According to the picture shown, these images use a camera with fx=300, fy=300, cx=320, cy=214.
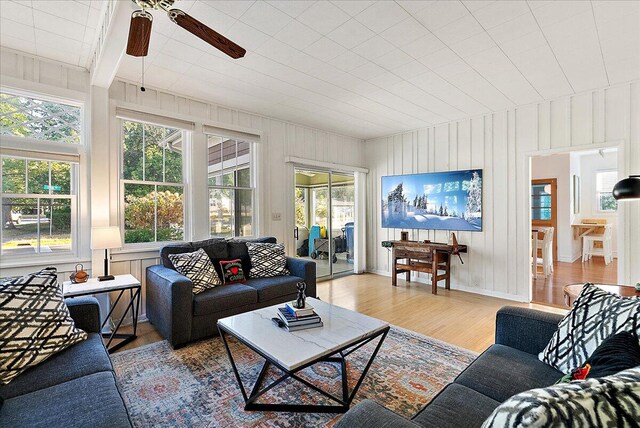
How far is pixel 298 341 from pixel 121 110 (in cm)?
318

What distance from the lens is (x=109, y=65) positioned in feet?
8.70

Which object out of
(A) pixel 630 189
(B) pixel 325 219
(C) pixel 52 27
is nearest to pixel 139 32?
(C) pixel 52 27

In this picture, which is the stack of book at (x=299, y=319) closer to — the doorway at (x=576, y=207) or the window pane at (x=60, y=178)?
the window pane at (x=60, y=178)

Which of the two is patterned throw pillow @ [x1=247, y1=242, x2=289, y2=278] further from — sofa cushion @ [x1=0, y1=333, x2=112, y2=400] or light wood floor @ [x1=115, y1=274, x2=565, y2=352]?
sofa cushion @ [x1=0, y1=333, x2=112, y2=400]

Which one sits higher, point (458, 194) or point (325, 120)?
point (325, 120)

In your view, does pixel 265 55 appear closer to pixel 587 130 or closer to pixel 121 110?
pixel 121 110

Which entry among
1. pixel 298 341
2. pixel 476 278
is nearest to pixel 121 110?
pixel 298 341

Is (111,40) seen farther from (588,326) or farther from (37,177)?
(588,326)

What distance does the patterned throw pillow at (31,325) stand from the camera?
1489mm

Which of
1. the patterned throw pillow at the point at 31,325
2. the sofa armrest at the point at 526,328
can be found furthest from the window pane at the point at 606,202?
the patterned throw pillow at the point at 31,325

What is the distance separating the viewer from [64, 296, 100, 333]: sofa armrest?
1.96 m

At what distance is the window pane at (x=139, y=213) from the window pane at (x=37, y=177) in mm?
679

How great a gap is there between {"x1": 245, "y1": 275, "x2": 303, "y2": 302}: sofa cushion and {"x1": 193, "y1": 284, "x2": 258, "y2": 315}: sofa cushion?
84 mm

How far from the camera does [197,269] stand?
123 inches
